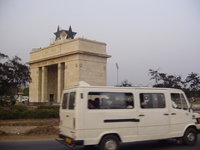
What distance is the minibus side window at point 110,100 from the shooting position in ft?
26.0

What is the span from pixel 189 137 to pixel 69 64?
29786 millimetres

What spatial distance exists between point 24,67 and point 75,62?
27.2ft

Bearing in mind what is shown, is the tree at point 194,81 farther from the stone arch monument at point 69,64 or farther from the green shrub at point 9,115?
the green shrub at point 9,115

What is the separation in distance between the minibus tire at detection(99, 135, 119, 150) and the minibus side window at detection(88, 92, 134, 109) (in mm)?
1009

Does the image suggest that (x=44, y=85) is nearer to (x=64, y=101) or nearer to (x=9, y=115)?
(x=9, y=115)

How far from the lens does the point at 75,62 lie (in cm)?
3656

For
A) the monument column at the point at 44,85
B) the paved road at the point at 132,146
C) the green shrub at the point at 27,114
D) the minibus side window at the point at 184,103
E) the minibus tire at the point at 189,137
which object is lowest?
the paved road at the point at 132,146

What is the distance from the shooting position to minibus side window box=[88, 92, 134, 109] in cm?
794

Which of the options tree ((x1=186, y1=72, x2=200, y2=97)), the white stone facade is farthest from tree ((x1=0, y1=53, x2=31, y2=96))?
tree ((x1=186, y1=72, x2=200, y2=97))

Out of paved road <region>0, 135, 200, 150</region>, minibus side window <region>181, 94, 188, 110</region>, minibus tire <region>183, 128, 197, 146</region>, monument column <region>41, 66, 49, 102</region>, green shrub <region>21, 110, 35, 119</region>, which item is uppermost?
monument column <region>41, 66, 49, 102</region>

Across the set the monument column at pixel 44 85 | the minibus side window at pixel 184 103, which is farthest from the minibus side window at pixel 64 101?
the monument column at pixel 44 85

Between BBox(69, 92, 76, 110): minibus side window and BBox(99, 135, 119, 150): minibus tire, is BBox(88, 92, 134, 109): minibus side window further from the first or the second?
BBox(99, 135, 119, 150): minibus tire

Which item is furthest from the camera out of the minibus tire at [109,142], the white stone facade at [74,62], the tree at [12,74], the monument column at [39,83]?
the monument column at [39,83]

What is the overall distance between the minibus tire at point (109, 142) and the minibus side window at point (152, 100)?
1622 mm
